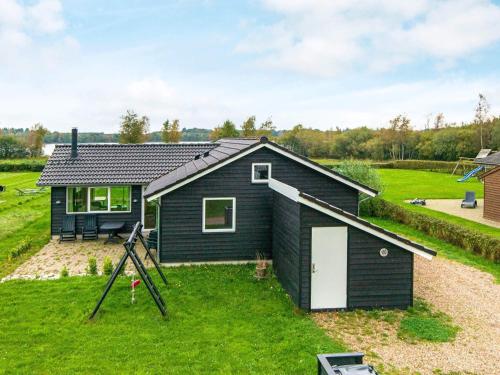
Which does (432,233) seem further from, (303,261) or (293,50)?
(293,50)

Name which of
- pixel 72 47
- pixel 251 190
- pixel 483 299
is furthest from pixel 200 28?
pixel 483 299

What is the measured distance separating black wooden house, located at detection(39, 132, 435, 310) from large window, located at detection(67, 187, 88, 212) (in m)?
0.04

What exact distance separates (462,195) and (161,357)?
3094cm

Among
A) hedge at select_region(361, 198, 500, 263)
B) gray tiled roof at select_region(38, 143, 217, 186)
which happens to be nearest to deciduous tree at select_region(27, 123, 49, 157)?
gray tiled roof at select_region(38, 143, 217, 186)

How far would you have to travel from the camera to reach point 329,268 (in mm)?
10164

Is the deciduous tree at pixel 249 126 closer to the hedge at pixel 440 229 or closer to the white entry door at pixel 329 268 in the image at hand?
the hedge at pixel 440 229

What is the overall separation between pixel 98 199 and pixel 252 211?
24.6 feet

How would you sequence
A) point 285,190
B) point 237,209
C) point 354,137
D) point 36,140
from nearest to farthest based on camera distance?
1. point 285,190
2. point 237,209
3. point 36,140
4. point 354,137

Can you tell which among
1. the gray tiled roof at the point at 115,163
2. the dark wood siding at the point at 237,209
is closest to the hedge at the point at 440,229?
the dark wood siding at the point at 237,209

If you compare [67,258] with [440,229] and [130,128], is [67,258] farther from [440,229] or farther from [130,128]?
[130,128]

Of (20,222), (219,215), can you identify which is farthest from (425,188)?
(20,222)

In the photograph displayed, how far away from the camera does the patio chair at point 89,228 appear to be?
17125mm

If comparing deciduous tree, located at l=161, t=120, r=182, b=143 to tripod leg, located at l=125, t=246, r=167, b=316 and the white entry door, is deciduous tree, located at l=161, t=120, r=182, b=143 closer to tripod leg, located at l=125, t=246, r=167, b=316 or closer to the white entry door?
tripod leg, located at l=125, t=246, r=167, b=316

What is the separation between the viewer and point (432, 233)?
18.9 metres
